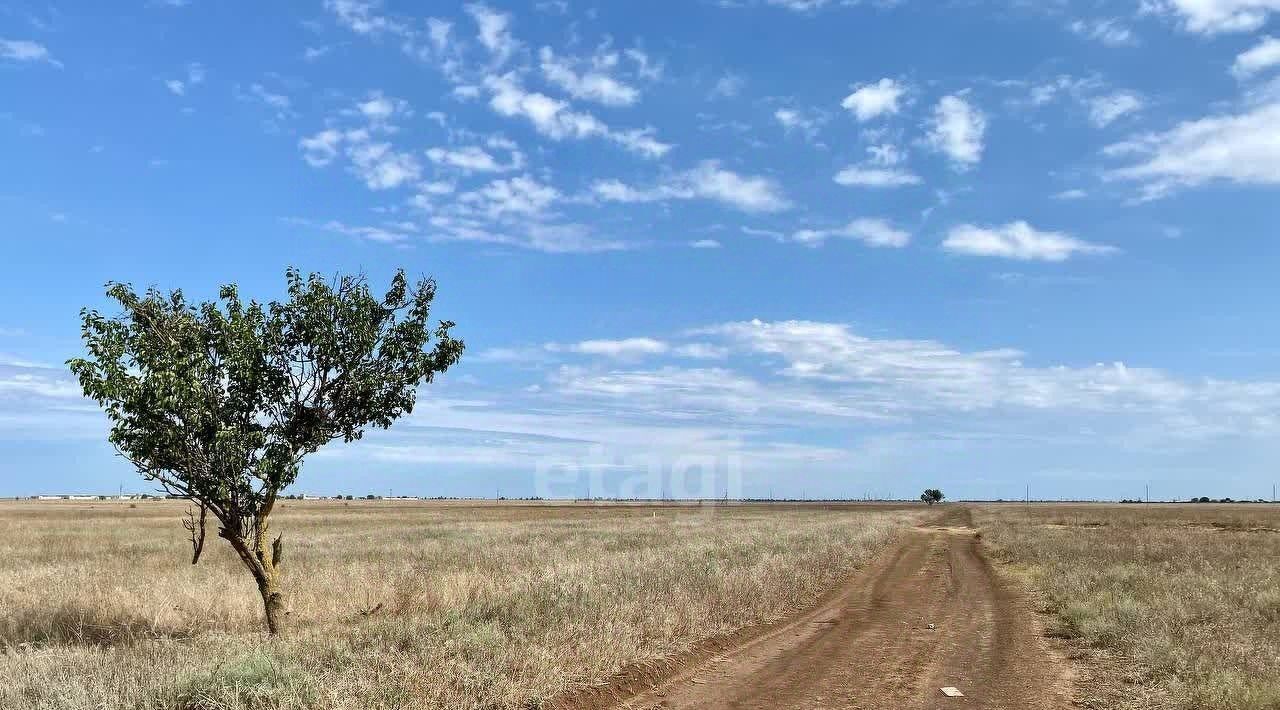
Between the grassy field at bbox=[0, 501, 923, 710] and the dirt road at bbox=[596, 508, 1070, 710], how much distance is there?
1010 millimetres

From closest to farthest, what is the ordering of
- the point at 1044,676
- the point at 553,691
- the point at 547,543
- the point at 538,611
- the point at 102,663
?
the point at 553,691 < the point at 102,663 < the point at 1044,676 < the point at 538,611 < the point at 547,543

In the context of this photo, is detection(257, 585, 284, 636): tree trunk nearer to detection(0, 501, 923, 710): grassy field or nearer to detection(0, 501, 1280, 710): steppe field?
detection(0, 501, 923, 710): grassy field

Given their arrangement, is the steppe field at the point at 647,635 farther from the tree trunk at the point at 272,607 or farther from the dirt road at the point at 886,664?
the tree trunk at the point at 272,607

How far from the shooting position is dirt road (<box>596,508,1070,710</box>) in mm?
10180

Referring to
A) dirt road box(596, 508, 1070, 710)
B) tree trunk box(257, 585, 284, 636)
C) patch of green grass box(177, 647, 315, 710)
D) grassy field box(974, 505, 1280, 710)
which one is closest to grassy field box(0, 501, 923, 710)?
patch of green grass box(177, 647, 315, 710)

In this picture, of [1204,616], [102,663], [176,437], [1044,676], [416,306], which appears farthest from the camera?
[1204,616]

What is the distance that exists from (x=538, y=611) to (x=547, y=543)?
25.5 metres

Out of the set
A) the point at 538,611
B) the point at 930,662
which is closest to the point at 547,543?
the point at 538,611

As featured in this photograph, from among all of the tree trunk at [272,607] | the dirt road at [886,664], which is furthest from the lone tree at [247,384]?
the dirt road at [886,664]

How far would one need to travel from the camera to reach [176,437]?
12586mm

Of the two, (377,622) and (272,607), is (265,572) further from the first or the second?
(377,622)

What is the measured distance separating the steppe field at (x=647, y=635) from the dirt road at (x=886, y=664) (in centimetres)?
6

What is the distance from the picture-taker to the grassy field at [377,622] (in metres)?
8.95

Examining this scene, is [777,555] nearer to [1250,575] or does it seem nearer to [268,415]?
[1250,575]
